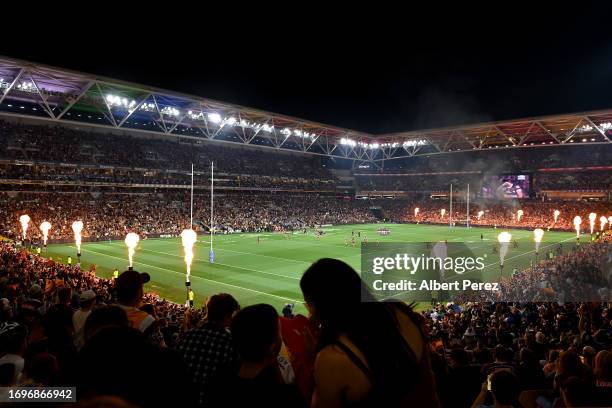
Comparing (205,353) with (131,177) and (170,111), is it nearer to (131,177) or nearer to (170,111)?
(170,111)

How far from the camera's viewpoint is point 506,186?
242 ft

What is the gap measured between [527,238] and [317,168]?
49232 millimetres

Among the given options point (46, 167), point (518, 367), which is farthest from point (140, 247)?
point (518, 367)

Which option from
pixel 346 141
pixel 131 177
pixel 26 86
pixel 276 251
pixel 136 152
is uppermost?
pixel 26 86

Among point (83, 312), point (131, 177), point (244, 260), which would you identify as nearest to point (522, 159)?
point (244, 260)

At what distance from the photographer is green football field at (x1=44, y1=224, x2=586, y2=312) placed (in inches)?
976

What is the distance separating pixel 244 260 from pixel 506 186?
57.3 meters

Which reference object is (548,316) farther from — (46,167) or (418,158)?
(418,158)

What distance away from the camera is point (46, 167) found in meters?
52.3

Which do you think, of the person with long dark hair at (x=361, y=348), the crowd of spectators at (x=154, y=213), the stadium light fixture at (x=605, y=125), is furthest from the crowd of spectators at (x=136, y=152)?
the person with long dark hair at (x=361, y=348)

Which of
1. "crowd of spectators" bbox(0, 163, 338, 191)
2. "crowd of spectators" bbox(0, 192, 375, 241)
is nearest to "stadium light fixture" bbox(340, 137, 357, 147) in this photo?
"crowd of spectators" bbox(0, 163, 338, 191)

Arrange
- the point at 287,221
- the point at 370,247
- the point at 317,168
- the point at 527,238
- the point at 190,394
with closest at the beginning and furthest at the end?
1. the point at 190,394
2. the point at 370,247
3. the point at 527,238
4. the point at 287,221
5. the point at 317,168

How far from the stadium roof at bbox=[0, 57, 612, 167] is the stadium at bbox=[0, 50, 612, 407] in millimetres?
438

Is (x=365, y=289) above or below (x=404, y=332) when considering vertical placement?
above
